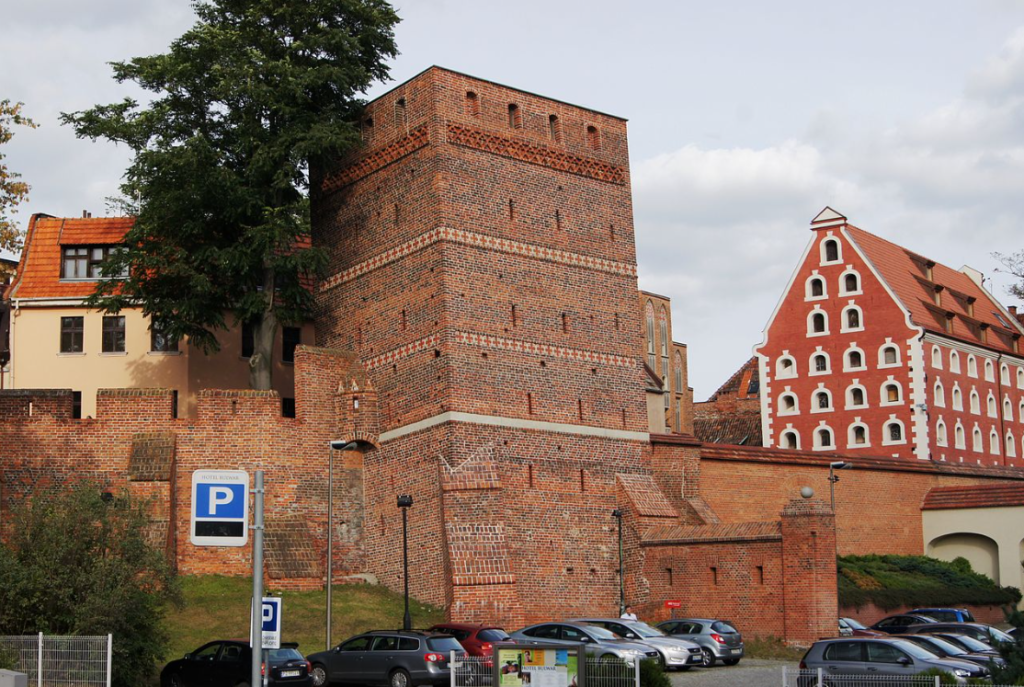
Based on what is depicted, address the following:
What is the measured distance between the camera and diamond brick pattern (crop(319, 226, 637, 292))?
144 feet

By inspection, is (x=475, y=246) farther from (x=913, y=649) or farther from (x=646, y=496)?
(x=913, y=649)

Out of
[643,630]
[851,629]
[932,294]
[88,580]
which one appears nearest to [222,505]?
[88,580]

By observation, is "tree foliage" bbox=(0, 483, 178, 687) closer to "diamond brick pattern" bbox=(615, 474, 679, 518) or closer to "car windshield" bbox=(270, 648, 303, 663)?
"car windshield" bbox=(270, 648, 303, 663)

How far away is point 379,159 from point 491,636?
18.6 metres

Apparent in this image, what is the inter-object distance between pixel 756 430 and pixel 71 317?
4408cm

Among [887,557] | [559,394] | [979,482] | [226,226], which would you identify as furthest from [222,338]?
[979,482]

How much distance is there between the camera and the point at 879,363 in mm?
69625

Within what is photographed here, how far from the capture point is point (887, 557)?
54.4 m

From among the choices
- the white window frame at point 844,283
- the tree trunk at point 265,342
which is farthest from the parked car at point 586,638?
the white window frame at point 844,283

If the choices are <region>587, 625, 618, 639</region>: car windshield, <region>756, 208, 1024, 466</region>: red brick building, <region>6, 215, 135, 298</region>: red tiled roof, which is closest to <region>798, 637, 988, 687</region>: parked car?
<region>587, 625, 618, 639</region>: car windshield

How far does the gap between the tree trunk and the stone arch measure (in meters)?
26.6

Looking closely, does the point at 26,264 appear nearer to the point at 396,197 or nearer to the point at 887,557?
the point at 396,197

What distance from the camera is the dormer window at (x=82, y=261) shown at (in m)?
51.4

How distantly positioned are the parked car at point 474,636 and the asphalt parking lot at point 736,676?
3.98m
